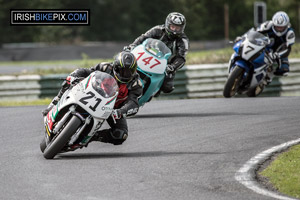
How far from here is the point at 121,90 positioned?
987 cm

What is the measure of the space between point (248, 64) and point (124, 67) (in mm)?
6514

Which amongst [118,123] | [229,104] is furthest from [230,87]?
[118,123]

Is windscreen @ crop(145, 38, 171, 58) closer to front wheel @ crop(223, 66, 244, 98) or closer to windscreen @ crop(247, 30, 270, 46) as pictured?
front wheel @ crop(223, 66, 244, 98)

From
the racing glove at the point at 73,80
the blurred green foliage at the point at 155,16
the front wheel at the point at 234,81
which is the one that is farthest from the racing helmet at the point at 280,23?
the blurred green foliage at the point at 155,16

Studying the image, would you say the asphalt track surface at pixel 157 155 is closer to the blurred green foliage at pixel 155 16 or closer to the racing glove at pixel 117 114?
the racing glove at pixel 117 114

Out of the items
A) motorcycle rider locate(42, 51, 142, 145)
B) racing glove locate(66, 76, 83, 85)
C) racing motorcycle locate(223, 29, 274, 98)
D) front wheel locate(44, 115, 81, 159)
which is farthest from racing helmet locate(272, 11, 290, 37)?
front wheel locate(44, 115, 81, 159)

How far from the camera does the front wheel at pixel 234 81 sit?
15.2m

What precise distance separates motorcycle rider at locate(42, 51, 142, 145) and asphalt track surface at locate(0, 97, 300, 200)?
230 millimetres

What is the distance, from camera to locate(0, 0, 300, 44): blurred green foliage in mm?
56469

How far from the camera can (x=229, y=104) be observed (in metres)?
14.6

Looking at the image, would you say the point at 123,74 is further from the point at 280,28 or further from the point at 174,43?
the point at 280,28

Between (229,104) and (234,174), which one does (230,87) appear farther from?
(234,174)

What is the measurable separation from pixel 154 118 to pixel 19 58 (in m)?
22.9

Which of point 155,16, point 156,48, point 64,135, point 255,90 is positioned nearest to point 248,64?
point 255,90
